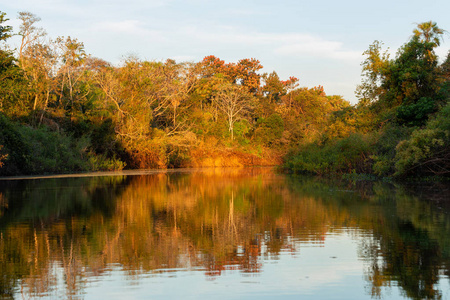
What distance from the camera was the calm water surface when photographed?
621 cm

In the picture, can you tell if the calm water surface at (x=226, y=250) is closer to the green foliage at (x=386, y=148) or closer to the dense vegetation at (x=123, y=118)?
the green foliage at (x=386, y=148)

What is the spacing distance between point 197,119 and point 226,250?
147 ft

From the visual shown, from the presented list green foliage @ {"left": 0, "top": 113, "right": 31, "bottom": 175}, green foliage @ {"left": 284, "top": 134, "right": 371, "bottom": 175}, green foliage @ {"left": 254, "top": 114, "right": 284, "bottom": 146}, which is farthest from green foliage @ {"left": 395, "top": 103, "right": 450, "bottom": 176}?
green foliage @ {"left": 254, "top": 114, "right": 284, "bottom": 146}

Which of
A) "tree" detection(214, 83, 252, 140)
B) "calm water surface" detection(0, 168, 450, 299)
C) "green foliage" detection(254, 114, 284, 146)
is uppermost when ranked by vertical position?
"tree" detection(214, 83, 252, 140)

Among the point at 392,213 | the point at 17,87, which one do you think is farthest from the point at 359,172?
the point at 17,87

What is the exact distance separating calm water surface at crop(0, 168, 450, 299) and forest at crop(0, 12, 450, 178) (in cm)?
1263

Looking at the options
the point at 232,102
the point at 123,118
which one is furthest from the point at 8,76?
the point at 232,102

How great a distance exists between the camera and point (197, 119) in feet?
174

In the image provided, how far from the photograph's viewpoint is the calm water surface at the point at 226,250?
6.21 metres

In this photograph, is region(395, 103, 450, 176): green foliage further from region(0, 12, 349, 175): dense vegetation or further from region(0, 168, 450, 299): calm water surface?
region(0, 12, 349, 175): dense vegetation

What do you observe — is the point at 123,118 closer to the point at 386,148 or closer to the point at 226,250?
the point at 386,148

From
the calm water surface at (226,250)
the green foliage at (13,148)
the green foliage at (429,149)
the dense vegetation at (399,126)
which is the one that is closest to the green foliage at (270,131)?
the dense vegetation at (399,126)

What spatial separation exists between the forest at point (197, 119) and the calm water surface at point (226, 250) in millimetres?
12634

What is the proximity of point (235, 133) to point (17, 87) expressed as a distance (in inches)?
1225
